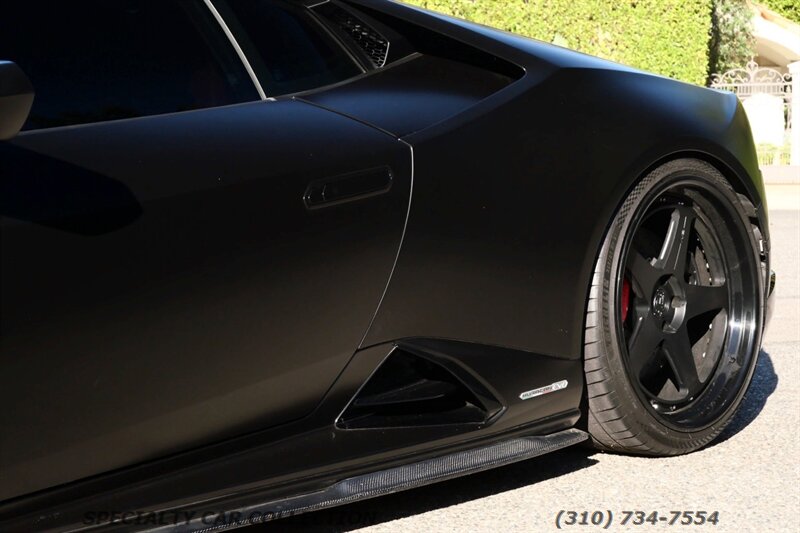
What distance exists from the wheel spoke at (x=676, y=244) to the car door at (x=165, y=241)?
3.40ft

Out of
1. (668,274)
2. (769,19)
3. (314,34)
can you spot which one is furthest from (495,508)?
(769,19)

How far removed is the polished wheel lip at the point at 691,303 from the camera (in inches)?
124

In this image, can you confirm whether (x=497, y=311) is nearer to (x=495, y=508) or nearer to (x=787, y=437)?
(x=495, y=508)

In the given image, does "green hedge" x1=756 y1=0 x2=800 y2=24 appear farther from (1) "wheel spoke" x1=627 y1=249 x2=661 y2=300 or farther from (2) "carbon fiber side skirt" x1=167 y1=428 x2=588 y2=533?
(2) "carbon fiber side skirt" x1=167 y1=428 x2=588 y2=533

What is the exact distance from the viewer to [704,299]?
3.33 m

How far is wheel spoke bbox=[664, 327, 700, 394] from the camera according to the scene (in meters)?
3.22

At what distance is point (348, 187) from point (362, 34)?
58 cm

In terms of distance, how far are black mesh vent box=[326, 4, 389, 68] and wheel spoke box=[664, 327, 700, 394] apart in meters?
1.14

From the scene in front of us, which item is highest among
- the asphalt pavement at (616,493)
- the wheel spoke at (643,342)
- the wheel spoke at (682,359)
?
the wheel spoke at (643,342)

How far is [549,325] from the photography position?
2.85 meters

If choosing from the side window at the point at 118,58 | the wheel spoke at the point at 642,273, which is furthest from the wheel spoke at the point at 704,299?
the side window at the point at 118,58

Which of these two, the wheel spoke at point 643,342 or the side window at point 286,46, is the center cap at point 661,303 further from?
the side window at point 286,46

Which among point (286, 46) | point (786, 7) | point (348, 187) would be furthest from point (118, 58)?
point (786, 7)

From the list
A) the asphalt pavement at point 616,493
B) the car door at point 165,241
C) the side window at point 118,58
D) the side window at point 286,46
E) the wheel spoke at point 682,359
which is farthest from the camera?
the wheel spoke at point 682,359
